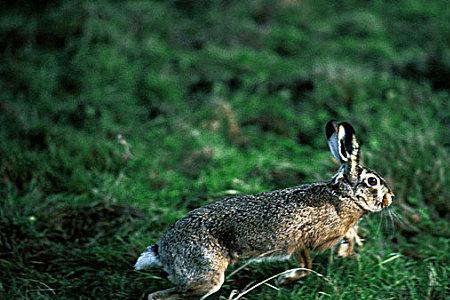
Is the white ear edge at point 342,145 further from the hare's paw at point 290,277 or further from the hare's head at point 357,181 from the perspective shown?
the hare's paw at point 290,277

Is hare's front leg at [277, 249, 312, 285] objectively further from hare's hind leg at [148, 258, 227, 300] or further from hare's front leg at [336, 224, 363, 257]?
hare's hind leg at [148, 258, 227, 300]

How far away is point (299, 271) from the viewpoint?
13.5 feet

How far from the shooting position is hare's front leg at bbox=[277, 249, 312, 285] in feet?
13.4

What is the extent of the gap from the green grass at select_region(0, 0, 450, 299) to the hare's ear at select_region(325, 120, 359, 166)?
65 cm

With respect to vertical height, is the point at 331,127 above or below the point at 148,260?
above

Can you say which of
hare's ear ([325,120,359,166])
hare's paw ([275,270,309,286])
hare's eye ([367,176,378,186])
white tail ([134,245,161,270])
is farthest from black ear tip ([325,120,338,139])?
white tail ([134,245,161,270])

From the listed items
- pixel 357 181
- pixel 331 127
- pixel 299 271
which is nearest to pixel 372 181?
pixel 357 181

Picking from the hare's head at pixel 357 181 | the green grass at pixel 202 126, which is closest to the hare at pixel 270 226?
the hare's head at pixel 357 181

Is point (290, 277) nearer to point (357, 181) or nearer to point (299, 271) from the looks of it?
point (299, 271)

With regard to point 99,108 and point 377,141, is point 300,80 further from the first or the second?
point 99,108

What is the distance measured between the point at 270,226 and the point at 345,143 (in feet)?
2.32

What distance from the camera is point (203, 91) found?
7797 mm

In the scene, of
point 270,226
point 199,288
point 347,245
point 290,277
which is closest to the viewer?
point 199,288

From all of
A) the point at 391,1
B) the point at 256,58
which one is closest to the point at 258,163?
the point at 256,58
